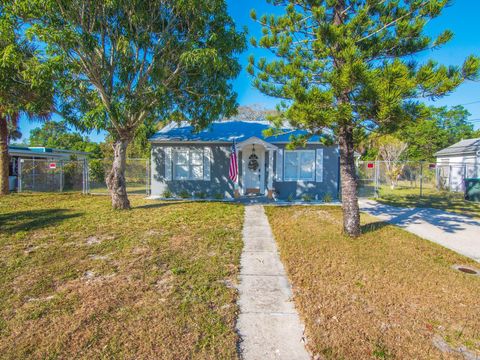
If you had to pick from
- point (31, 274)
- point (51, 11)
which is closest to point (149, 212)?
point (31, 274)

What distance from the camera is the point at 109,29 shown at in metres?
7.91

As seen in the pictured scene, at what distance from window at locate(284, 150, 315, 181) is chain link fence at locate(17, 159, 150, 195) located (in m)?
7.02

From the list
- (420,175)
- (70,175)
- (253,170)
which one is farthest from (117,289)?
(420,175)

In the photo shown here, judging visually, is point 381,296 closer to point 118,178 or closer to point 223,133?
point 118,178

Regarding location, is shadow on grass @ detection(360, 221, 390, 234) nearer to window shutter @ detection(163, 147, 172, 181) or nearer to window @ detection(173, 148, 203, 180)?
window @ detection(173, 148, 203, 180)

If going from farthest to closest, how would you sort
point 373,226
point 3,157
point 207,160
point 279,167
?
point 207,160 < point 279,167 < point 3,157 < point 373,226

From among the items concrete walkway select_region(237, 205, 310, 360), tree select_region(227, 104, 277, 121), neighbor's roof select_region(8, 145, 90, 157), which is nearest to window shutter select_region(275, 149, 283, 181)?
concrete walkway select_region(237, 205, 310, 360)

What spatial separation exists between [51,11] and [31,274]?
266 inches

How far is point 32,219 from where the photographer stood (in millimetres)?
7410

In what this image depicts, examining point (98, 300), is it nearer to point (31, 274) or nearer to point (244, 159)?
point (31, 274)

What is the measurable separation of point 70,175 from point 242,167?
11580 mm

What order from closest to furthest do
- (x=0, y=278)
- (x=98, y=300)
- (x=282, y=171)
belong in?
(x=98, y=300) → (x=0, y=278) → (x=282, y=171)

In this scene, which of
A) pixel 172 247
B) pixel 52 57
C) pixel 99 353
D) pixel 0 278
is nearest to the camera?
pixel 99 353

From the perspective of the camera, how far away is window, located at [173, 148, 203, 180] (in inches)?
493
